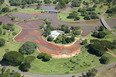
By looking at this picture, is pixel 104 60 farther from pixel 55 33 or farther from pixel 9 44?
pixel 9 44

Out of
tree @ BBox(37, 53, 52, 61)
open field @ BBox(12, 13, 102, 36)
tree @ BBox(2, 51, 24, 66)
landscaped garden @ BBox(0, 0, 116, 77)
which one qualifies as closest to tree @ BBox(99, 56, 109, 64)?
landscaped garden @ BBox(0, 0, 116, 77)

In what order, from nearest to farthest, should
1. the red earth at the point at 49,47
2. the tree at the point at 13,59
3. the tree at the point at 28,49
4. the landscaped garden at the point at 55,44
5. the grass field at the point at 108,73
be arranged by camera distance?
the grass field at the point at 108,73
the tree at the point at 13,59
the landscaped garden at the point at 55,44
the tree at the point at 28,49
the red earth at the point at 49,47

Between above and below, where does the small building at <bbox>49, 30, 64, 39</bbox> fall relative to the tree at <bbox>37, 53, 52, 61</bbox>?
above

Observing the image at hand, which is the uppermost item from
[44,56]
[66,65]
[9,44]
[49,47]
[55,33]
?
[55,33]

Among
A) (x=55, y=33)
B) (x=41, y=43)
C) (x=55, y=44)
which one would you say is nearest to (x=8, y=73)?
(x=41, y=43)

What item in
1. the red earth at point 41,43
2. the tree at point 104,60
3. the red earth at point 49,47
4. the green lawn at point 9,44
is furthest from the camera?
the green lawn at point 9,44

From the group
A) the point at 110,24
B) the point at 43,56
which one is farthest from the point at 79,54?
the point at 110,24

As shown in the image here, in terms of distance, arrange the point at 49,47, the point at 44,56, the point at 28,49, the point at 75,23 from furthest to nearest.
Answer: the point at 75,23
the point at 49,47
the point at 28,49
the point at 44,56

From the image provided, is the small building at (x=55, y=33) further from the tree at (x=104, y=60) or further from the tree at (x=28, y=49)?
the tree at (x=104, y=60)

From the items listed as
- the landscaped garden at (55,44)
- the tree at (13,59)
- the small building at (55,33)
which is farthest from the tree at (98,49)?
the tree at (13,59)

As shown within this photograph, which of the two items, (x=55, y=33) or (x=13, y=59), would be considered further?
(x=55, y=33)

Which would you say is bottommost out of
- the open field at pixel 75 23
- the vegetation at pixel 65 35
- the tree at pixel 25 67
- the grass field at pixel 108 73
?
the grass field at pixel 108 73

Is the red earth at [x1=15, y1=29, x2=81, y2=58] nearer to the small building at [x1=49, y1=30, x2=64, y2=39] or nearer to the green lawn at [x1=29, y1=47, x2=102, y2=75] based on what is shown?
the green lawn at [x1=29, y1=47, x2=102, y2=75]
